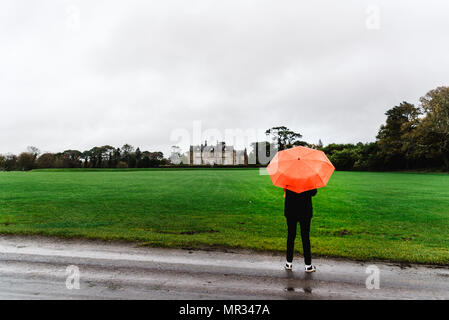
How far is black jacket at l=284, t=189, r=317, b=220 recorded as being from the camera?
567 cm

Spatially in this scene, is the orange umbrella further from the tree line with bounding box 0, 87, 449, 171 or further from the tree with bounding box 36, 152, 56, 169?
the tree with bounding box 36, 152, 56, 169

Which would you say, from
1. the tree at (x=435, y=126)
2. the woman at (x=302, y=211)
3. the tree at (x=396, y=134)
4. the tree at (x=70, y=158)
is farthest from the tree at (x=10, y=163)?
the tree at (x=435, y=126)

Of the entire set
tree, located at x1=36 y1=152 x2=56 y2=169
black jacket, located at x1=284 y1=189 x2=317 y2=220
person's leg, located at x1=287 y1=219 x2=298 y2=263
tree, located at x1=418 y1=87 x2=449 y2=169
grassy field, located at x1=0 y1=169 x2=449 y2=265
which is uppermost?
tree, located at x1=418 y1=87 x2=449 y2=169

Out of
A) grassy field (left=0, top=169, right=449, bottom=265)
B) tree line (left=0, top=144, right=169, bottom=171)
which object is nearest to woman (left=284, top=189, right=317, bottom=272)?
grassy field (left=0, top=169, right=449, bottom=265)

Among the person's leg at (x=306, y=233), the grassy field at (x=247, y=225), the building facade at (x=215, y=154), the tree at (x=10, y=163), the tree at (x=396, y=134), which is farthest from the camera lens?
the building facade at (x=215, y=154)

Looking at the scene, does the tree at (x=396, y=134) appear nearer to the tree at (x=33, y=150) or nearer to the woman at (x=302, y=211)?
the woman at (x=302, y=211)

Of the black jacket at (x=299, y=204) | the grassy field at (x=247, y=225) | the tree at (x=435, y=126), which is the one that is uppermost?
the tree at (x=435, y=126)

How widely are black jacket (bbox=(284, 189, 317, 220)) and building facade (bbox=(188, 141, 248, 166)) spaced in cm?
13487

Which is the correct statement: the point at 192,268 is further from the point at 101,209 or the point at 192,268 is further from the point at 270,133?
the point at 270,133

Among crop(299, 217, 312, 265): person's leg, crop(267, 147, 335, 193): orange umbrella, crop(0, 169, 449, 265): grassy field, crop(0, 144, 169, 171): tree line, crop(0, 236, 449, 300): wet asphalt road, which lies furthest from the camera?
crop(0, 144, 169, 171): tree line

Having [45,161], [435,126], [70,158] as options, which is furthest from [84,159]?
[435,126]

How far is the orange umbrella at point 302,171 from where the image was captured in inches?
209

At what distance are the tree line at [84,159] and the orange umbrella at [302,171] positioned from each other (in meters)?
105
